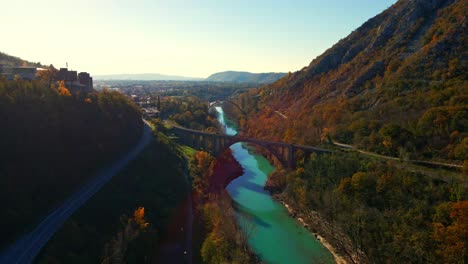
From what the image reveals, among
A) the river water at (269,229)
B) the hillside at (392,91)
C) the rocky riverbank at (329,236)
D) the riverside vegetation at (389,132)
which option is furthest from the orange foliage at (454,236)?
the hillside at (392,91)

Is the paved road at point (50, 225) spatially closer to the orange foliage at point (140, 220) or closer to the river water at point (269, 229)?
the orange foliage at point (140, 220)

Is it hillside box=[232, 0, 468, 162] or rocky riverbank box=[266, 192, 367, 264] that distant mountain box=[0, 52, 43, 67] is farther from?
rocky riverbank box=[266, 192, 367, 264]

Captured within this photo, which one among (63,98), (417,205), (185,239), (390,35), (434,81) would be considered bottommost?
(185,239)

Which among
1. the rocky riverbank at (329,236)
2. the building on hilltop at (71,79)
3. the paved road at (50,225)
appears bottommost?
the rocky riverbank at (329,236)

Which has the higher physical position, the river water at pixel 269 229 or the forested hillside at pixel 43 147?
the forested hillside at pixel 43 147

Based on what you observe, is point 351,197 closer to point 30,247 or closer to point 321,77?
point 30,247

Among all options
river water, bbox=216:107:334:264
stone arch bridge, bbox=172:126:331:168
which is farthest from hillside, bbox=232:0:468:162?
river water, bbox=216:107:334:264

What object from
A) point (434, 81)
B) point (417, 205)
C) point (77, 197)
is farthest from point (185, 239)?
point (434, 81)

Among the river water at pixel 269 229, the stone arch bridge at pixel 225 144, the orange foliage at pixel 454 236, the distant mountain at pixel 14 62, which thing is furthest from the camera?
the distant mountain at pixel 14 62
